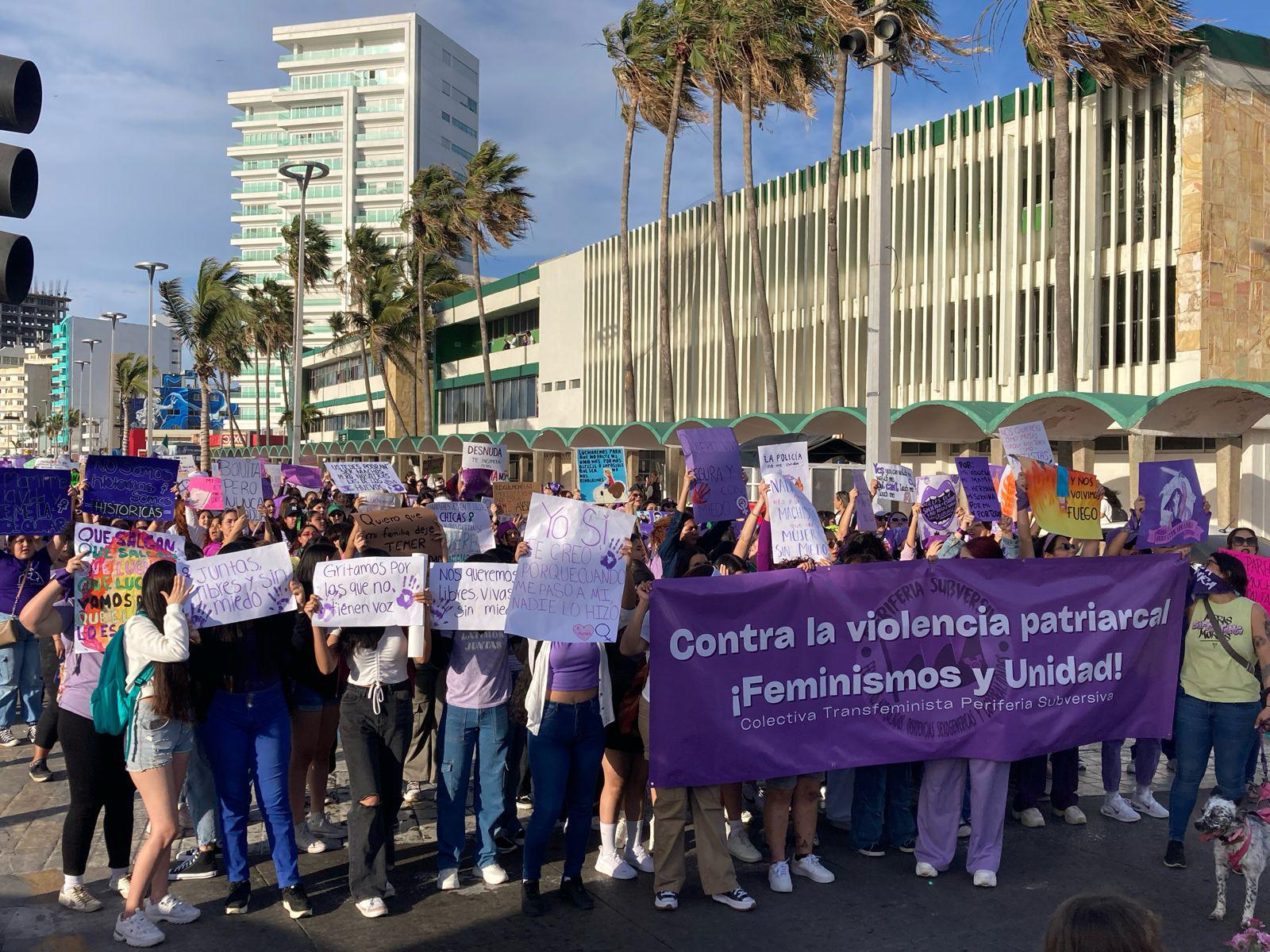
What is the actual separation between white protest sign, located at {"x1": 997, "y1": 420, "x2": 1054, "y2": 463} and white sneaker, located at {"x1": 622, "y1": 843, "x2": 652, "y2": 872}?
4.42 meters

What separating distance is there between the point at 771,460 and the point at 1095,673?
3.61 metres

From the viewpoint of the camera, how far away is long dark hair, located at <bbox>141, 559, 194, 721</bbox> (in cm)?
550

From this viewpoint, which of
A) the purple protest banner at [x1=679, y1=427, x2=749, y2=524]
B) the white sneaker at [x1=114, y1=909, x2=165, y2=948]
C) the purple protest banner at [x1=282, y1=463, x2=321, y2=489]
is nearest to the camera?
the white sneaker at [x1=114, y1=909, x2=165, y2=948]

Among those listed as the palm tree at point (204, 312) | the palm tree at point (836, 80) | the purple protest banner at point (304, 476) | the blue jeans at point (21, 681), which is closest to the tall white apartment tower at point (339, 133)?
the palm tree at point (204, 312)

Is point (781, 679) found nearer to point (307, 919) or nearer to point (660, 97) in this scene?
point (307, 919)

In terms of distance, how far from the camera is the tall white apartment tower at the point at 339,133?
11194 cm

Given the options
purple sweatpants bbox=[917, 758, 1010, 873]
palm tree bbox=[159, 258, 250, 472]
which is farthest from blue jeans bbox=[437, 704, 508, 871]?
palm tree bbox=[159, 258, 250, 472]

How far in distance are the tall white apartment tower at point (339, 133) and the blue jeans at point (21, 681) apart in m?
102

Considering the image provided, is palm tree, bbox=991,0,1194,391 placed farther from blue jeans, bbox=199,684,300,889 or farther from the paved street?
blue jeans, bbox=199,684,300,889

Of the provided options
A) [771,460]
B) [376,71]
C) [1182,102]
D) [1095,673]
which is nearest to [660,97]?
[1182,102]

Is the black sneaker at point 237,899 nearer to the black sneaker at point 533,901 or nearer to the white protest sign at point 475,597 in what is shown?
the black sneaker at point 533,901

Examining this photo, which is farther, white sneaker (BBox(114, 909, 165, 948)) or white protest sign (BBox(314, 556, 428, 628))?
white protest sign (BBox(314, 556, 428, 628))

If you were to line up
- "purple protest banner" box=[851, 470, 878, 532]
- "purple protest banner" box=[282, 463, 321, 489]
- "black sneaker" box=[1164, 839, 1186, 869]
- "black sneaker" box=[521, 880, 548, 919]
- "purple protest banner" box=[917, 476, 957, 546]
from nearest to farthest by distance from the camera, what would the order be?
"black sneaker" box=[521, 880, 548, 919], "black sneaker" box=[1164, 839, 1186, 869], "purple protest banner" box=[917, 476, 957, 546], "purple protest banner" box=[851, 470, 878, 532], "purple protest banner" box=[282, 463, 321, 489]

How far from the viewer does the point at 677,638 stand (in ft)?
20.4
